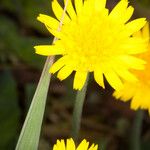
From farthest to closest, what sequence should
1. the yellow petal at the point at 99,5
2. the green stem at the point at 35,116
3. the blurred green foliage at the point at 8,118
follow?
1. the blurred green foliage at the point at 8,118
2. the yellow petal at the point at 99,5
3. the green stem at the point at 35,116

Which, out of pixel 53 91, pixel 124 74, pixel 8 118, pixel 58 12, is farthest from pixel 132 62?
pixel 53 91

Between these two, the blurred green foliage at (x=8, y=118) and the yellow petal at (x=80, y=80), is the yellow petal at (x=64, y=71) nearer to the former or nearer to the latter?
the yellow petal at (x=80, y=80)

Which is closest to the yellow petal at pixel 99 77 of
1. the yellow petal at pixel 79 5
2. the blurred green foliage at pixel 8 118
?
the yellow petal at pixel 79 5

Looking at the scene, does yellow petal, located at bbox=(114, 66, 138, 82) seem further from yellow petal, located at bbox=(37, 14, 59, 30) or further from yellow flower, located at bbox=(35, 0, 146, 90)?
yellow petal, located at bbox=(37, 14, 59, 30)

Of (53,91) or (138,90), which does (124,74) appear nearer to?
(138,90)

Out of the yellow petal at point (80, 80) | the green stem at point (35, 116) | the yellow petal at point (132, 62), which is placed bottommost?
the green stem at point (35, 116)

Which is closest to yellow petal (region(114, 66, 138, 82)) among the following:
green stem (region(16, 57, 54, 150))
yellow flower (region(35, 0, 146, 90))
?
yellow flower (region(35, 0, 146, 90))
